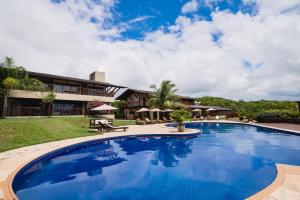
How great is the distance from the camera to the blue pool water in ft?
19.3

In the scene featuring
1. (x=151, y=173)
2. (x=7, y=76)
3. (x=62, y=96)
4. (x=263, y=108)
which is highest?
(x=7, y=76)

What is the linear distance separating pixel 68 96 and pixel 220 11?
21751 mm

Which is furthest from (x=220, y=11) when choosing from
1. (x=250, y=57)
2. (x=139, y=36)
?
(x=139, y=36)

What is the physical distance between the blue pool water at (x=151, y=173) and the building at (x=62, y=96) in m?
14.2

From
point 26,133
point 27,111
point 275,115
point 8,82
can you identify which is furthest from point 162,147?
point 275,115

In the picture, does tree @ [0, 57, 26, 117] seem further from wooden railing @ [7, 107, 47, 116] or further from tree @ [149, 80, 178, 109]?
tree @ [149, 80, 178, 109]

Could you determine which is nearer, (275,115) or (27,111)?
(27,111)

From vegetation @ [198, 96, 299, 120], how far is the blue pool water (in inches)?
765

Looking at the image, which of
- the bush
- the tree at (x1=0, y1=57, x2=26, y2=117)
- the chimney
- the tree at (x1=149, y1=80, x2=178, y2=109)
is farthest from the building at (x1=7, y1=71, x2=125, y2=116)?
the bush

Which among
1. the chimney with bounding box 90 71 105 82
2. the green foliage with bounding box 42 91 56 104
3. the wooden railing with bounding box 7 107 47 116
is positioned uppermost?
the chimney with bounding box 90 71 105 82

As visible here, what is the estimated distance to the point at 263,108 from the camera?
167 feet

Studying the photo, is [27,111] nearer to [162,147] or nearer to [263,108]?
[162,147]

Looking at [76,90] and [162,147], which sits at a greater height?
[76,90]

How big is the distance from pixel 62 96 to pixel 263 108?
52311 mm
